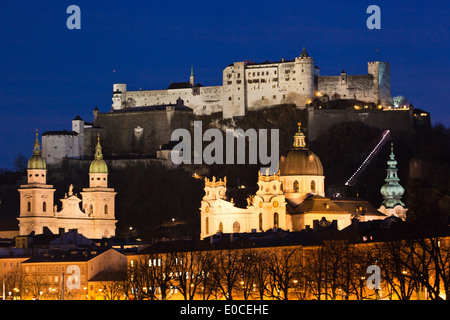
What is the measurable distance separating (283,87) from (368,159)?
16254mm

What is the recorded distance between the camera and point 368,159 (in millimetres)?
115750

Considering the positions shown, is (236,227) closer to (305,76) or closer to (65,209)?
(65,209)

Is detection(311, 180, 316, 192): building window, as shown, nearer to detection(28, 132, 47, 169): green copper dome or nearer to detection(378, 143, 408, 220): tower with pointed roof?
detection(378, 143, 408, 220): tower with pointed roof

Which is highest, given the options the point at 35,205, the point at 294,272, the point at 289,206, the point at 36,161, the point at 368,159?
the point at 368,159

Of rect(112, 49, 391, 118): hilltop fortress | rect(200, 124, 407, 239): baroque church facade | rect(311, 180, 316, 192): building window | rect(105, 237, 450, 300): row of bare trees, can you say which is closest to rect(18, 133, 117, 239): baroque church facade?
rect(200, 124, 407, 239): baroque church facade

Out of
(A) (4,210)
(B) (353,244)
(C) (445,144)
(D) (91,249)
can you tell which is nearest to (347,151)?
(C) (445,144)

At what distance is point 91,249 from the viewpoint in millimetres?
89375

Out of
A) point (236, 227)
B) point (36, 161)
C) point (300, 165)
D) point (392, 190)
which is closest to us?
point (236, 227)

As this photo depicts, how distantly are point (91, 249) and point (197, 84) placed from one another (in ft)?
163

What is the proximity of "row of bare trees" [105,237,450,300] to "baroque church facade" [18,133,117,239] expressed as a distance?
75.1 feet

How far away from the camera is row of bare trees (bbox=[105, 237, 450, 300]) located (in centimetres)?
6581

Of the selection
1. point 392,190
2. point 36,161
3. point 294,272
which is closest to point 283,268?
point 294,272

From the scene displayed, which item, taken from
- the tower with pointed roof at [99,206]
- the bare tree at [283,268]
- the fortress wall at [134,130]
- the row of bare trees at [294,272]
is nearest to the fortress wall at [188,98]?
the fortress wall at [134,130]
